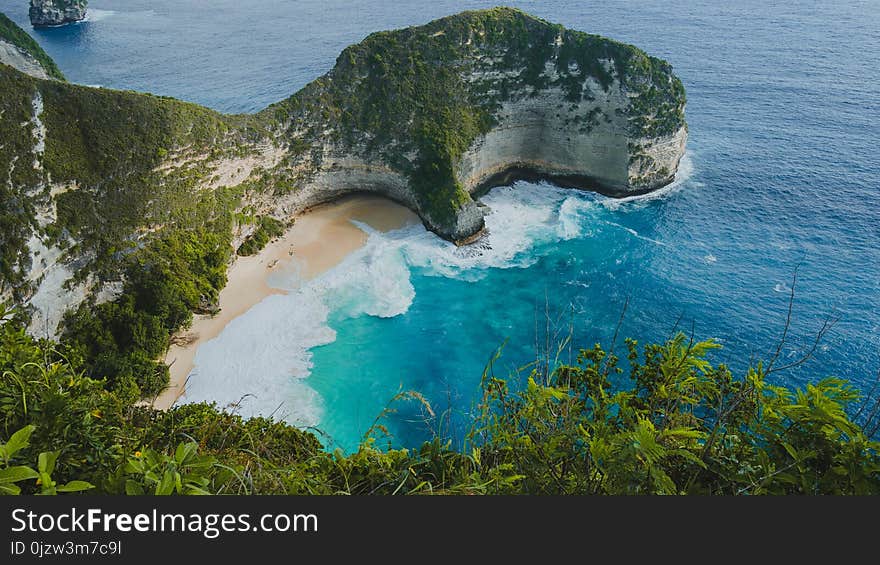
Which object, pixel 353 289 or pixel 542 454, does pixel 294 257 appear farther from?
pixel 542 454

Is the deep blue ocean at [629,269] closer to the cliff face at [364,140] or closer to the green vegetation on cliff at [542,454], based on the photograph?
the cliff face at [364,140]

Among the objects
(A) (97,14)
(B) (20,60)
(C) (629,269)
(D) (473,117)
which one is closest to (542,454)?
(C) (629,269)

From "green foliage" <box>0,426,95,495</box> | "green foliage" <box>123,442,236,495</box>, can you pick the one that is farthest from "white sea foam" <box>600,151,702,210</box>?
"green foliage" <box>0,426,95,495</box>

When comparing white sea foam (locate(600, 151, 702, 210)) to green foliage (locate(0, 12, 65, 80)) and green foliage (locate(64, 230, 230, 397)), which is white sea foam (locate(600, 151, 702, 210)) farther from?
green foliage (locate(0, 12, 65, 80))

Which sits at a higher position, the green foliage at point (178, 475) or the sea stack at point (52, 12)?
the sea stack at point (52, 12)

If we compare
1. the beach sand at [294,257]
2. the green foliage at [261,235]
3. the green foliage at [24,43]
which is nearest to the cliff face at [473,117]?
the beach sand at [294,257]

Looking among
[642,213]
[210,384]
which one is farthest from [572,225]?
[210,384]
